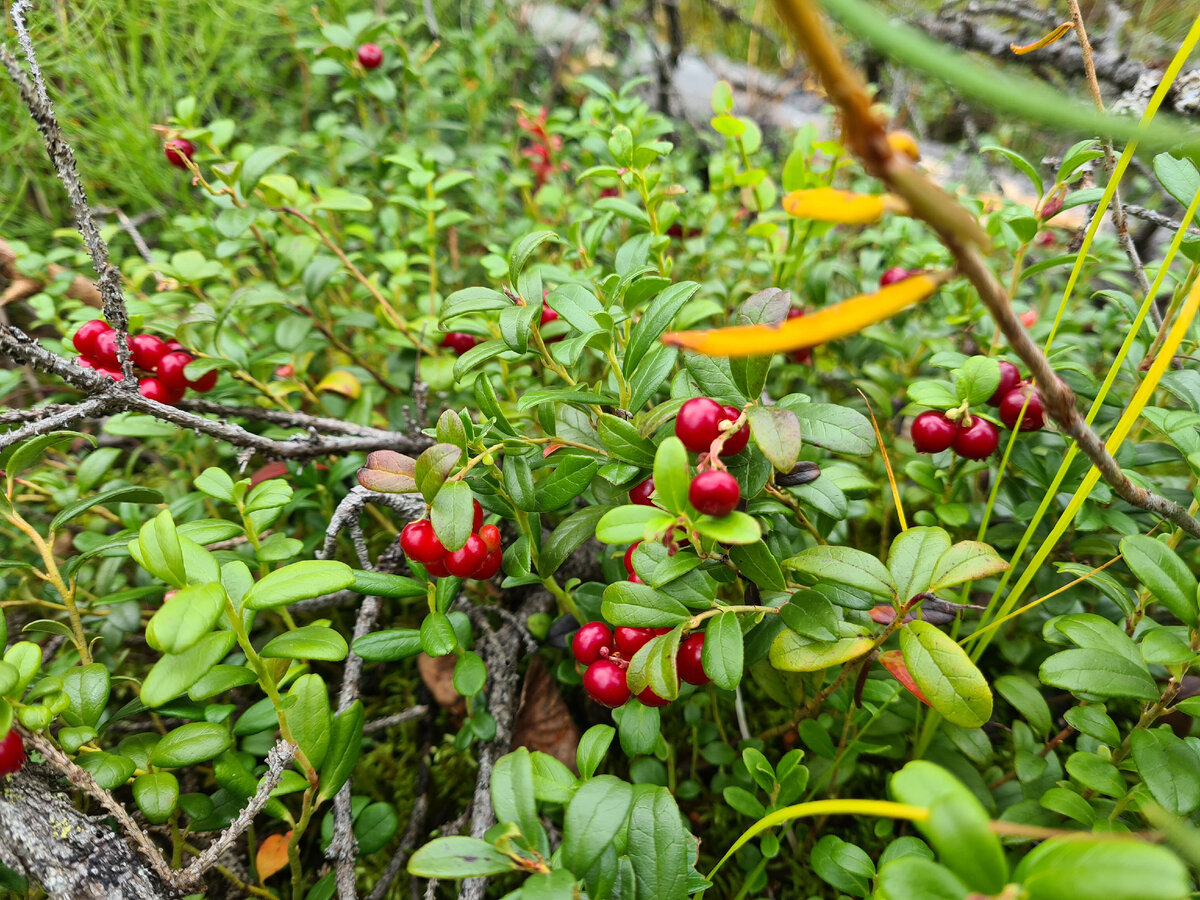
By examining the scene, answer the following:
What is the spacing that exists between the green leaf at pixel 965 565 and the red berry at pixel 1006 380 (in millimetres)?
418

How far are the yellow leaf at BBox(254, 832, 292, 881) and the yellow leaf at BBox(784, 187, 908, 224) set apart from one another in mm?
1307

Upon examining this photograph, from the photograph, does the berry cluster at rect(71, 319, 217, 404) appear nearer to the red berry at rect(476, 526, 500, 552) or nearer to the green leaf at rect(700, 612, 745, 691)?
the red berry at rect(476, 526, 500, 552)

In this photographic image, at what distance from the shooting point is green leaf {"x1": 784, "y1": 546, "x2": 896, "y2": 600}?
0.98 metres

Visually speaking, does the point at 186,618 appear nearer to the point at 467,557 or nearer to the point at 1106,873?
the point at 467,557

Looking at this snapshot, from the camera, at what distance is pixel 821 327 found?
489 mm

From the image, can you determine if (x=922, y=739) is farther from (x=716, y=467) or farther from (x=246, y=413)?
(x=246, y=413)

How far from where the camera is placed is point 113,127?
2547 millimetres

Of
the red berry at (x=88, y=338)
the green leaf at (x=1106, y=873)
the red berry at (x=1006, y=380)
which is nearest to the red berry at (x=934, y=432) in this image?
the red berry at (x=1006, y=380)

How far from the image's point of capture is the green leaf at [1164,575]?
960mm

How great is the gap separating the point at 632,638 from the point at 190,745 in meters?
0.75

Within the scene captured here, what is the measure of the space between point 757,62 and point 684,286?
4331 millimetres

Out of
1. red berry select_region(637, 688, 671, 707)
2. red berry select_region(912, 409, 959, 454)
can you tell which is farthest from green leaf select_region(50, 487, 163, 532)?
red berry select_region(912, 409, 959, 454)

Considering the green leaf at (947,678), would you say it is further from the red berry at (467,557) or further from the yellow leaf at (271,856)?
the yellow leaf at (271,856)

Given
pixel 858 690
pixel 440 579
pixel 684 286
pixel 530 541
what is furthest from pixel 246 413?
pixel 858 690
